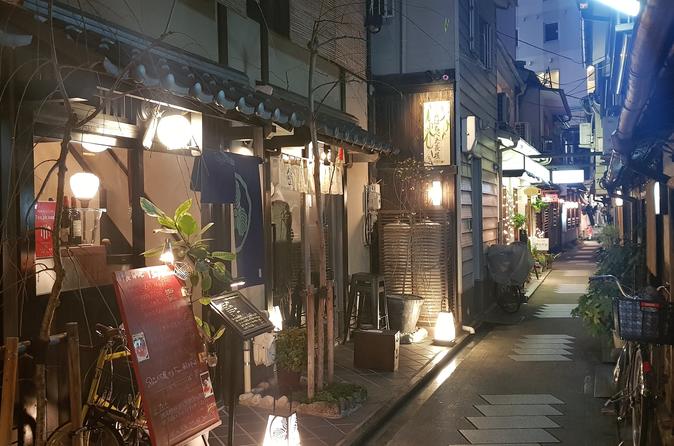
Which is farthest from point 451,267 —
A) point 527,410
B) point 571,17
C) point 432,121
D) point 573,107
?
point 571,17

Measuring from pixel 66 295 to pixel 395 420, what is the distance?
5361 mm

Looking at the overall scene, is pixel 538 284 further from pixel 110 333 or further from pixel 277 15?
pixel 110 333

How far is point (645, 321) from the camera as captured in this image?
22.4 feet

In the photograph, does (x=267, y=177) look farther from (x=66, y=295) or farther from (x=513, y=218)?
(x=513, y=218)

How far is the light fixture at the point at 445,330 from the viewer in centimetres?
1453

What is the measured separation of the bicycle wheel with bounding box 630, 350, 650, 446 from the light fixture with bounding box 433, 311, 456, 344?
22.1ft

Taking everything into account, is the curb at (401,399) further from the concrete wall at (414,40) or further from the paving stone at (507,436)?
the concrete wall at (414,40)

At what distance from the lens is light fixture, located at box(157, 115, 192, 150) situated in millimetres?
7592

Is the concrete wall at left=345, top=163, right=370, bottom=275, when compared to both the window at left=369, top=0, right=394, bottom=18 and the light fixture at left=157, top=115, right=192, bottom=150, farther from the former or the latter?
the light fixture at left=157, top=115, right=192, bottom=150

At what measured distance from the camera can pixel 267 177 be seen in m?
10.9

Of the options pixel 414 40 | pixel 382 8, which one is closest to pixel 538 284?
pixel 414 40

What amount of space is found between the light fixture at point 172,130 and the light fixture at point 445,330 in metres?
8.92

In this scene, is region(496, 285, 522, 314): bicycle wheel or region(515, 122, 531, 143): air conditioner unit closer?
region(496, 285, 522, 314): bicycle wheel

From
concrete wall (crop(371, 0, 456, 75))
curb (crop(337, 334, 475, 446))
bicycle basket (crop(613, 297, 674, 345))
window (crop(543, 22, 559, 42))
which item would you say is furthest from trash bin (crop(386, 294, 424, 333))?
window (crop(543, 22, 559, 42))
